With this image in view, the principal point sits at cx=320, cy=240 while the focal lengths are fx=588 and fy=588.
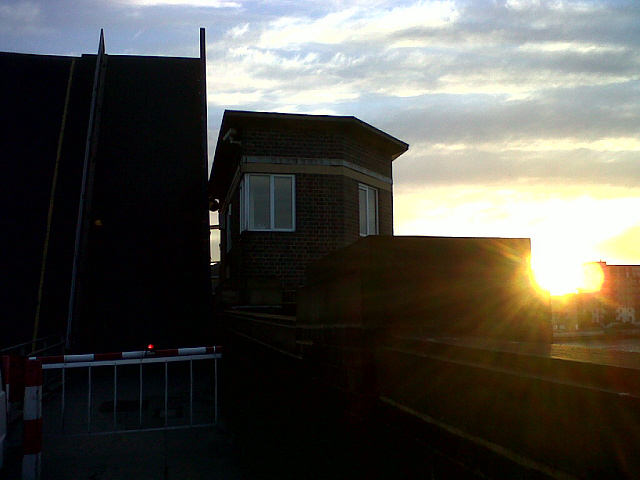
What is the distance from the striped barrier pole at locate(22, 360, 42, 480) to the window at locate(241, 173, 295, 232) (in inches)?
398

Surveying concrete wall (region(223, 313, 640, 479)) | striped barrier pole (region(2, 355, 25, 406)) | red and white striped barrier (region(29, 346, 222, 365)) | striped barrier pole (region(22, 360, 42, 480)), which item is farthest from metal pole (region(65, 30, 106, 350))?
concrete wall (region(223, 313, 640, 479))

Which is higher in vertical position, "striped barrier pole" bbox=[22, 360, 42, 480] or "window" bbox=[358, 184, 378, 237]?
"window" bbox=[358, 184, 378, 237]

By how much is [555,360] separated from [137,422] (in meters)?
7.08

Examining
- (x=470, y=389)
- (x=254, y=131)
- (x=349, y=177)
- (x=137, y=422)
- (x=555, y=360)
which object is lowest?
(x=137, y=422)

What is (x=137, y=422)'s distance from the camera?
26.1ft

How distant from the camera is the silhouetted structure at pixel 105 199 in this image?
13195mm

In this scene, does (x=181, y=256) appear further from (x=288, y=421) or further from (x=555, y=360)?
(x=555, y=360)

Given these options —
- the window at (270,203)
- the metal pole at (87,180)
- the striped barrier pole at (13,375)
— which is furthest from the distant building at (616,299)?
the window at (270,203)

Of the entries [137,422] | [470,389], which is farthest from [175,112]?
[470,389]

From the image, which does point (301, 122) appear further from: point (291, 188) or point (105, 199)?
point (105, 199)

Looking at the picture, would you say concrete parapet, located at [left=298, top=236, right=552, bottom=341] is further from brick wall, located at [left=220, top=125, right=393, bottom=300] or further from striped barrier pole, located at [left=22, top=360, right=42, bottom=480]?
brick wall, located at [left=220, top=125, right=393, bottom=300]

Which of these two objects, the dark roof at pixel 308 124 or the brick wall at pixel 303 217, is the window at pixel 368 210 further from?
the dark roof at pixel 308 124

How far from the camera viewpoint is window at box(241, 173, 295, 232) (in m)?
15.9

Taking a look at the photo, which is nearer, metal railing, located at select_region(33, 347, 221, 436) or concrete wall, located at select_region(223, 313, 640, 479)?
concrete wall, located at select_region(223, 313, 640, 479)
